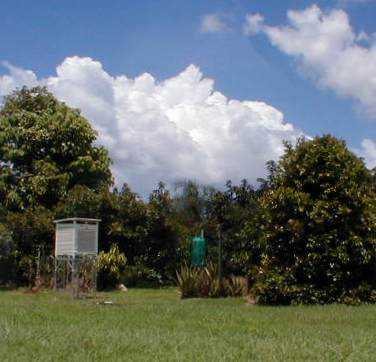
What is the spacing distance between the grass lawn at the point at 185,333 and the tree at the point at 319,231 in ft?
3.03

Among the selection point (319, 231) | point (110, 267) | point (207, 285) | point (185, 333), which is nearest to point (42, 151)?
point (110, 267)

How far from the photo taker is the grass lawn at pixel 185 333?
8.73m

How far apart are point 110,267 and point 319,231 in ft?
28.4

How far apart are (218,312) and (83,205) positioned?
1019cm

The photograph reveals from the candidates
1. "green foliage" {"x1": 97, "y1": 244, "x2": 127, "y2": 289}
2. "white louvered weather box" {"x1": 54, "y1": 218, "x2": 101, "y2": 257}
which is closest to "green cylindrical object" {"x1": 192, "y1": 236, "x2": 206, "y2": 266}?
"green foliage" {"x1": 97, "y1": 244, "x2": 127, "y2": 289}

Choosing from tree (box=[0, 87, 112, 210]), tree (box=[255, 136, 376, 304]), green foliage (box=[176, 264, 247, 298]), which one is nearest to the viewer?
tree (box=[255, 136, 376, 304])

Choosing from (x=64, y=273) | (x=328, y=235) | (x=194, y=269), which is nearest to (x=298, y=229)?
(x=328, y=235)

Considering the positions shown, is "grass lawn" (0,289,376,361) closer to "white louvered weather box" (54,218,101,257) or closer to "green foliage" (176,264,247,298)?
"green foliage" (176,264,247,298)

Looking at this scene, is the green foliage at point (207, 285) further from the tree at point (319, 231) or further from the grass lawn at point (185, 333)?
the grass lawn at point (185, 333)

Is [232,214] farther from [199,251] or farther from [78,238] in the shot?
[78,238]

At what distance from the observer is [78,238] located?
18.6 m

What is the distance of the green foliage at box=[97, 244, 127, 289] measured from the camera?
22.3 metres

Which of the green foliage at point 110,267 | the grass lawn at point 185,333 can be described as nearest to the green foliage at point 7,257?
the green foliage at point 110,267

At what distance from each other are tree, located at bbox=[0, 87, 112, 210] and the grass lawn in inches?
371
